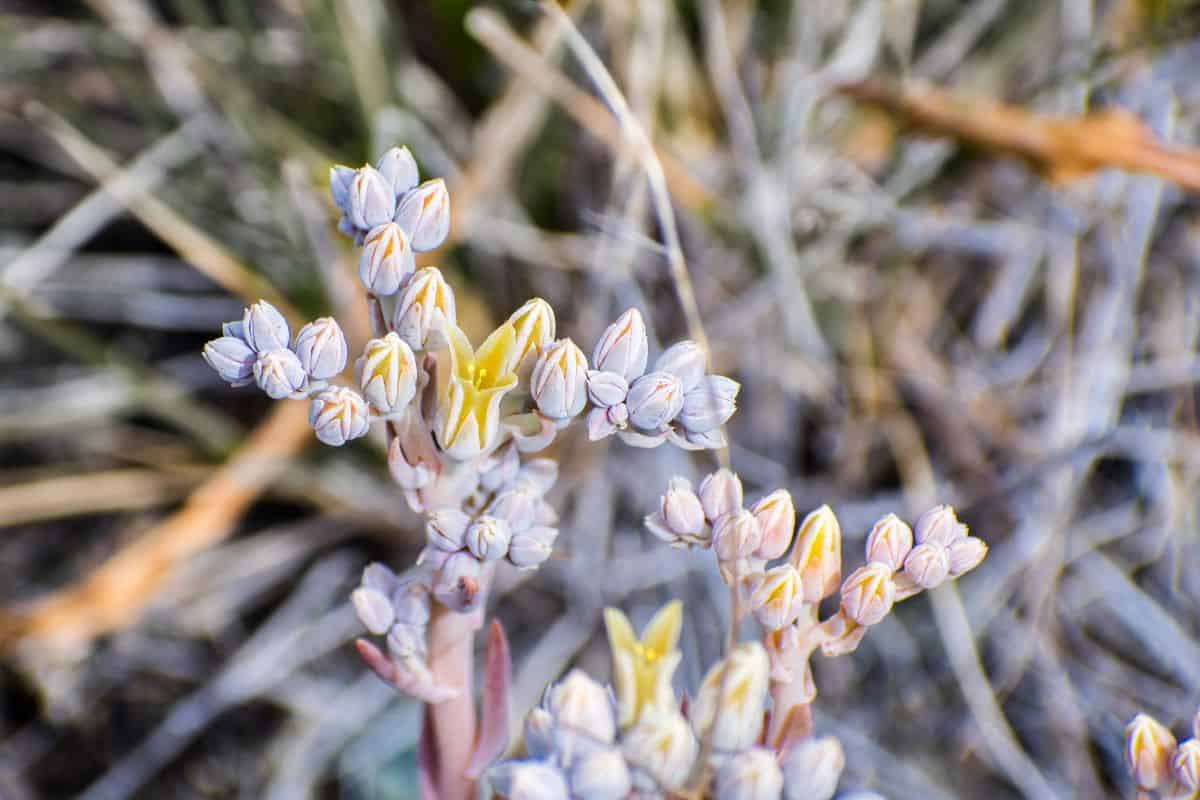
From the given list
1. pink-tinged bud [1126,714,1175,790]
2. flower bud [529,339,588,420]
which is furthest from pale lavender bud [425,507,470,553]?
pink-tinged bud [1126,714,1175,790]

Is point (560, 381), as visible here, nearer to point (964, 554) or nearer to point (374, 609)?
point (374, 609)

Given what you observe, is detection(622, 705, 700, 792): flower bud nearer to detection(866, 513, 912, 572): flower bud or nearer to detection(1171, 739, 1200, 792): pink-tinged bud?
detection(866, 513, 912, 572): flower bud

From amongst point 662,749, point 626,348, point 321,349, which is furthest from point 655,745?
point 321,349

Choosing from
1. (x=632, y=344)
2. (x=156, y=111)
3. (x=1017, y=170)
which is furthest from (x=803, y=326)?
(x=156, y=111)

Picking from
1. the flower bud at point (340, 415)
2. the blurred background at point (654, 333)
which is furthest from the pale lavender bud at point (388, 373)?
the blurred background at point (654, 333)

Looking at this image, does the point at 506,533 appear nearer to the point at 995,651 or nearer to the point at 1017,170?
the point at 995,651
